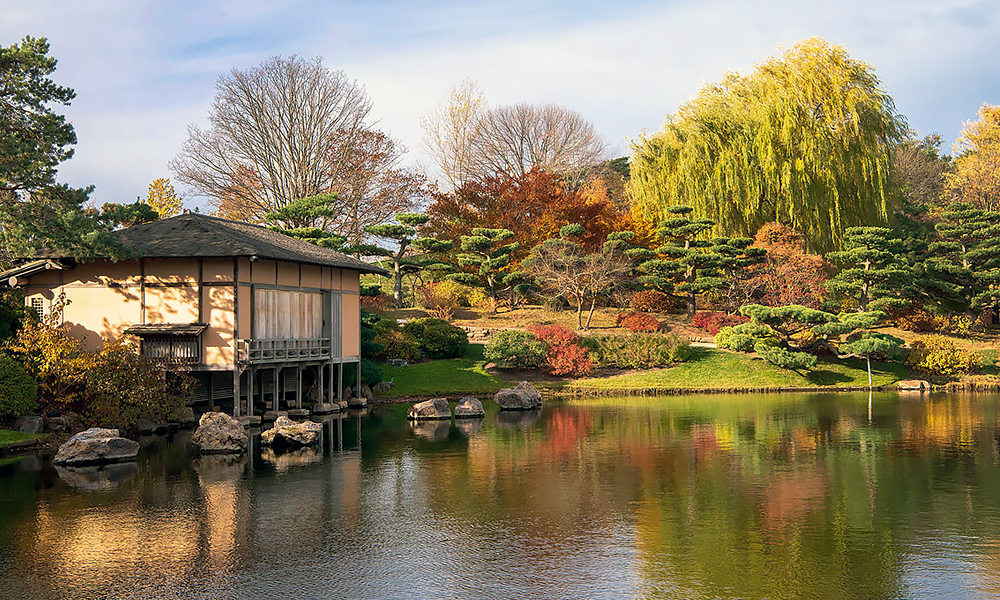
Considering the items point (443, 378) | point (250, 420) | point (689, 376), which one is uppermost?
point (443, 378)

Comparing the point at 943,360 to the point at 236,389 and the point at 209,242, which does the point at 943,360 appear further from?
the point at 209,242

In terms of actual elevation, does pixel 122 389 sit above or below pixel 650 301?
below

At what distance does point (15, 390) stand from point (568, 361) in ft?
71.4

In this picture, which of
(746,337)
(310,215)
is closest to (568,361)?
(746,337)

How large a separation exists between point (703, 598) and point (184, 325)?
62.3 ft

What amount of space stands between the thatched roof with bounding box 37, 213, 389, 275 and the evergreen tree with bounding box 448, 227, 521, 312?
48.8 ft

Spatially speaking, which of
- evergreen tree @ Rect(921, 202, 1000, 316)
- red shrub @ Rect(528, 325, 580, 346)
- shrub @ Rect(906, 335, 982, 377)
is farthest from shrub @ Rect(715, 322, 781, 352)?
evergreen tree @ Rect(921, 202, 1000, 316)

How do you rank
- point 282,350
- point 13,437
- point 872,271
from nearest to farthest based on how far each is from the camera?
point 13,437, point 282,350, point 872,271

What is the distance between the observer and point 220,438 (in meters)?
19.4

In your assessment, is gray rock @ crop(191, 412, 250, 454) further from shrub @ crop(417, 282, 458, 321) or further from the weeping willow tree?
the weeping willow tree

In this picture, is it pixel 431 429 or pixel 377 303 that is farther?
pixel 377 303

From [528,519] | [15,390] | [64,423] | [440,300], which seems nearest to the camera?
[528,519]

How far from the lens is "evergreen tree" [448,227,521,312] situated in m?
43.0

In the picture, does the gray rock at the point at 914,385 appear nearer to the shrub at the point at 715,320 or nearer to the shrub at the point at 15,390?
the shrub at the point at 715,320
